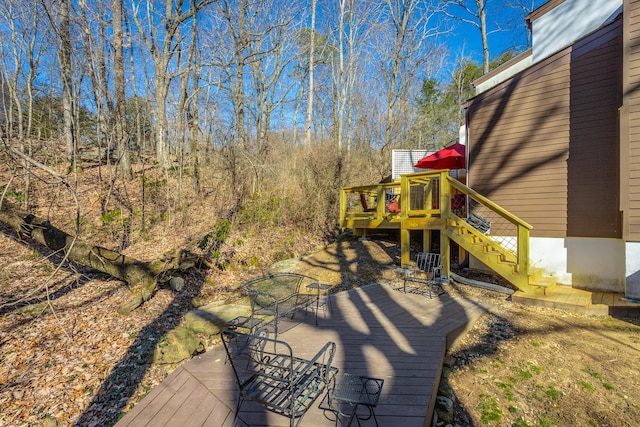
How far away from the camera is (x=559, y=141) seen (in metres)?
6.82

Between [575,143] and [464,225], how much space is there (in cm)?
287

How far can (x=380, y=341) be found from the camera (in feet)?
13.1

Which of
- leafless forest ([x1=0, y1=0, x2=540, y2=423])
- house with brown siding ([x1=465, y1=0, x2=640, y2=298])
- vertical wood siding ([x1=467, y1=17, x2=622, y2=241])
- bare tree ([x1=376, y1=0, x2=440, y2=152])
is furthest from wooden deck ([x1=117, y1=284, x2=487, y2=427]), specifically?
bare tree ([x1=376, y1=0, x2=440, y2=152])

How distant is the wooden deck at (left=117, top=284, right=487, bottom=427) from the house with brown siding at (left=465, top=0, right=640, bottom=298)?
9.57 ft

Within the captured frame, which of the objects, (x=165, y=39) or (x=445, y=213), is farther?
(x=165, y=39)

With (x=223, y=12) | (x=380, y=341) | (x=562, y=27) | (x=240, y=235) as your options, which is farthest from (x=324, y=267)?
(x=223, y=12)

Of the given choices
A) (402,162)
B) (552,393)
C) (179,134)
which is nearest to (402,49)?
(402,162)

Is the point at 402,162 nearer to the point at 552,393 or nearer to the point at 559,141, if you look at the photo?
the point at 559,141

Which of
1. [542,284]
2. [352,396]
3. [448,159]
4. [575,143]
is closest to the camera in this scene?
[352,396]

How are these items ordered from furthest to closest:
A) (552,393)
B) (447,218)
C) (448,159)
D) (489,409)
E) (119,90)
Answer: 1. (119,90)
2. (448,159)
3. (447,218)
4. (552,393)
5. (489,409)

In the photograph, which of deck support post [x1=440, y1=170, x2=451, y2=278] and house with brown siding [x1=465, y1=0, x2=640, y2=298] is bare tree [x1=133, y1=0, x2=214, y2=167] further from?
house with brown siding [x1=465, y1=0, x2=640, y2=298]

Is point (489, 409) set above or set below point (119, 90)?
below

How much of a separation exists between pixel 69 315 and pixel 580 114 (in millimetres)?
10316

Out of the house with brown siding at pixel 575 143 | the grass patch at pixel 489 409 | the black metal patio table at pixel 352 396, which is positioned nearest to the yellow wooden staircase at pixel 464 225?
the house with brown siding at pixel 575 143
